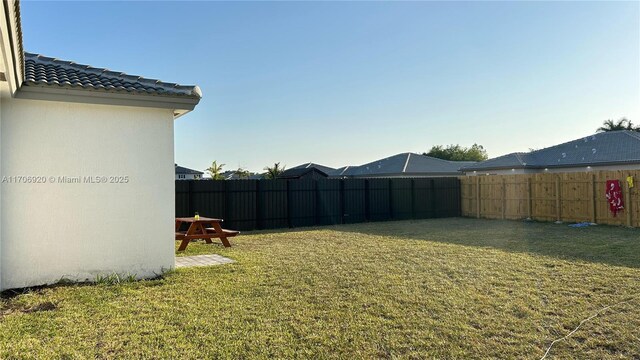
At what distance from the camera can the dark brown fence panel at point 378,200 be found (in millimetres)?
16172

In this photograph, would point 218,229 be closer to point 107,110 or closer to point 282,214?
point 107,110

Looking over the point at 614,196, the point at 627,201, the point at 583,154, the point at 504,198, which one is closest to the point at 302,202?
the point at 504,198

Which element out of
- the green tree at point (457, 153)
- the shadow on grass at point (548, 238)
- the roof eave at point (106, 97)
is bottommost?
the shadow on grass at point (548, 238)

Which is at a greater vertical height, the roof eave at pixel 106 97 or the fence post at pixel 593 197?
the roof eave at pixel 106 97

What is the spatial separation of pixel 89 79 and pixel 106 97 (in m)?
0.58

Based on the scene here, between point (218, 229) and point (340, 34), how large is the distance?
750 centimetres

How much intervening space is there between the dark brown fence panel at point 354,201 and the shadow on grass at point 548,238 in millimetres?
2070

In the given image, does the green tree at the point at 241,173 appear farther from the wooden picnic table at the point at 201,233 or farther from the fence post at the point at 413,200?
the wooden picnic table at the point at 201,233

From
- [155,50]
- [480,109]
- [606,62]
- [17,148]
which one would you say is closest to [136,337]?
[17,148]

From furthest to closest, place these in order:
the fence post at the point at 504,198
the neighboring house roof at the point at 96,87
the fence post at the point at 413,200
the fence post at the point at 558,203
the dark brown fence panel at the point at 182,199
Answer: the fence post at the point at 413,200, the fence post at the point at 504,198, the fence post at the point at 558,203, the dark brown fence panel at the point at 182,199, the neighboring house roof at the point at 96,87

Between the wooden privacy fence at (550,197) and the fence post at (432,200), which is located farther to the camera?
the fence post at (432,200)

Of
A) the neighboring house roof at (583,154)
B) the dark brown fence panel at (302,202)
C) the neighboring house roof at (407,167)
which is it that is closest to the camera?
the dark brown fence panel at (302,202)

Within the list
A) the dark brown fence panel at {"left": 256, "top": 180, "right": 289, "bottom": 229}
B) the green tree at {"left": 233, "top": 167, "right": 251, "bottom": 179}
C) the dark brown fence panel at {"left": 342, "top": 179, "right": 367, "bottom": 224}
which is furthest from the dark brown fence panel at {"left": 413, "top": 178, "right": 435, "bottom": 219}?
the green tree at {"left": 233, "top": 167, "right": 251, "bottom": 179}

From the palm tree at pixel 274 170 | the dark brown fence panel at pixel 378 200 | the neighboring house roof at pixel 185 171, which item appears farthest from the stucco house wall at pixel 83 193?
the neighboring house roof at pixel 185 171
